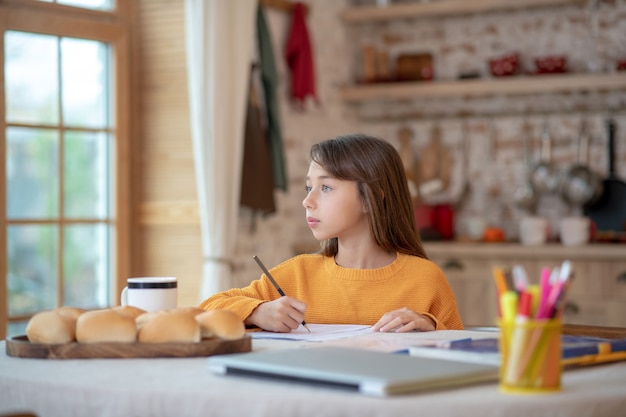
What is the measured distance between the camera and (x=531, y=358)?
129 centimetres

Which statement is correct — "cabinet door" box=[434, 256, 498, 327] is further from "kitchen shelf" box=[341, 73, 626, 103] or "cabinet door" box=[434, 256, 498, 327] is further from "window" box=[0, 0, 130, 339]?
"window" box=[0, 0, 130, 339]

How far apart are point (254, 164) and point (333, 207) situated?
2.57 m

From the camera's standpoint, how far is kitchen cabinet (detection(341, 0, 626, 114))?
515 centimetres

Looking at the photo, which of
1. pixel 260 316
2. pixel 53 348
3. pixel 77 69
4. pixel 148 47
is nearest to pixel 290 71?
pixel 148 47

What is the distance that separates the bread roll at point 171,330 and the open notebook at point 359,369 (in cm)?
20

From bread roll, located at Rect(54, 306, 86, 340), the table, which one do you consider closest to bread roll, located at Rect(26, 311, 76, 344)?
bread roll, located at Rect(54, 306, 86, 340)

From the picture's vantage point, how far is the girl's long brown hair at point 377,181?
248 centimetres

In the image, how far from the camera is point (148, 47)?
4848 mm

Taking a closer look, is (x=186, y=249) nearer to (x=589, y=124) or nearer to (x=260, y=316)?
(x=589, y=124)

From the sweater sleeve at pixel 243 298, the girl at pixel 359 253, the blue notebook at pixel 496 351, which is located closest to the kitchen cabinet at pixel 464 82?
the girl at pixel 359 253

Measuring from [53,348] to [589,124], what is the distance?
14.0 ft

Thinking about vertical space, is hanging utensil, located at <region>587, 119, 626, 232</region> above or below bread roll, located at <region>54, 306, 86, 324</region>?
above

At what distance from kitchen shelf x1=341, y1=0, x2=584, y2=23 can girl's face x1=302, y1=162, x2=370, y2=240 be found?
314cm

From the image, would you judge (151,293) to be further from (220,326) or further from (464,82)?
(464,82)
